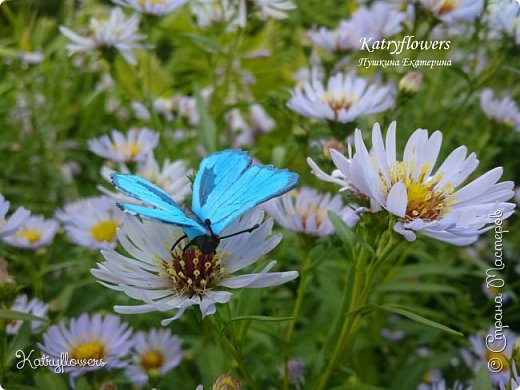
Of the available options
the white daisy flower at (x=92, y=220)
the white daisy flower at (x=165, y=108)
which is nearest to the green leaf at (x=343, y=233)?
the white daisy flower at (x=92, y=220)

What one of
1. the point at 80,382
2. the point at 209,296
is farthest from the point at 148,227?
the point at 80,382

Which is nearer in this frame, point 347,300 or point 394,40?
point 347,300

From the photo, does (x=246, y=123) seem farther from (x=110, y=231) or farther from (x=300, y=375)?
(x=300, y=375)

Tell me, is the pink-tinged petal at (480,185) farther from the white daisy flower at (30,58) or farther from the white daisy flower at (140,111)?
the white daisy flower at (30,58)

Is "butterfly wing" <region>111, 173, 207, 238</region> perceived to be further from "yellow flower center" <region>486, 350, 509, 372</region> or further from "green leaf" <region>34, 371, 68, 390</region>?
"yellow flower center" <region>486, 350, 509, 372</region>

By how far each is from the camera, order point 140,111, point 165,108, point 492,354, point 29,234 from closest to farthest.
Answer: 1. point 492,354
2. point 29,234
3. point 140,111
4. point 165,108

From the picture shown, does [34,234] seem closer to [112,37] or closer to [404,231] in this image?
[112,37]

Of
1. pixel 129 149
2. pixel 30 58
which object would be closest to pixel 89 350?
pixel 129 149
